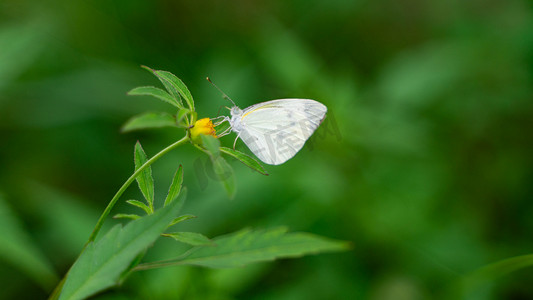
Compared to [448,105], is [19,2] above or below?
above

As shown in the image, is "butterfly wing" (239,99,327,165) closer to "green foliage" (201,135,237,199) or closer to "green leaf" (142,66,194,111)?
"green leaf" (142,66,194,111)

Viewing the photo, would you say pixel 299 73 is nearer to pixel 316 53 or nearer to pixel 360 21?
pixel 316 53

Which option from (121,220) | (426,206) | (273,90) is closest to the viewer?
(121,220)

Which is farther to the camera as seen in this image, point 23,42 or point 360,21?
point 360,21

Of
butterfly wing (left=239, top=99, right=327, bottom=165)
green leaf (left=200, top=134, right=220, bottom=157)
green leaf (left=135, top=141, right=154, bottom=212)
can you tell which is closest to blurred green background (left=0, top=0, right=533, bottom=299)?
butterfly wing (left=239, top=99, right=327, bottom=165)

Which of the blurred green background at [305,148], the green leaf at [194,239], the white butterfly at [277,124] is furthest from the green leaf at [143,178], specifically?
the blurred green background at [305,148]

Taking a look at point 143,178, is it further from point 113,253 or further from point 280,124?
point 280,124

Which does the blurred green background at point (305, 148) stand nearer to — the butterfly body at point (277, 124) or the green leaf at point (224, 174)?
the butterfly body at point (277, 124)

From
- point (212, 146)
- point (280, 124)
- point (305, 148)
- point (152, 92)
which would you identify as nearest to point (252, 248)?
point (212, 146)

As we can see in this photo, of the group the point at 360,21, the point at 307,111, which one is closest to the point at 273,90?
the point at 360,21
